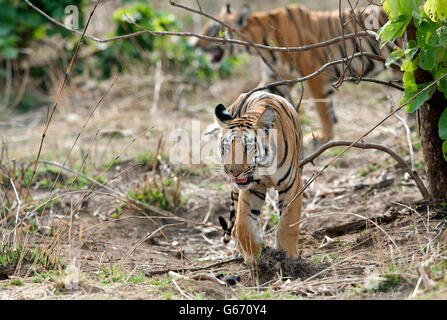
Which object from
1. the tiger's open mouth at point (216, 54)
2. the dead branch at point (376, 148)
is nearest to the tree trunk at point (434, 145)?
the dead branch at point (376, 148)

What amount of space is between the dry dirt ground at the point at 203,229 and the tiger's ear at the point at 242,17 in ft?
4.94

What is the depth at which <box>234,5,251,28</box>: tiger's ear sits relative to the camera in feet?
27.6

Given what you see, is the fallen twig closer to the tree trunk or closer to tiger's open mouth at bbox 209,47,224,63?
the tree trunk

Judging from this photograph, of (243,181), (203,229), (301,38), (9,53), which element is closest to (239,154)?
(243,181)

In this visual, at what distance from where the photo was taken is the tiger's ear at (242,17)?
8.41m

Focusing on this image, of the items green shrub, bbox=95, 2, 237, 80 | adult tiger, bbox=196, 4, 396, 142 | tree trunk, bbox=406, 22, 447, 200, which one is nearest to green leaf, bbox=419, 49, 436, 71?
tree trunk, bbox=406, 22, 447, 200

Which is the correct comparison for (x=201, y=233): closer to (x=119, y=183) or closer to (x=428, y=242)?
(x=119, y=183)

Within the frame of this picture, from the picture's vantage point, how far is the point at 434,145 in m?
4.28

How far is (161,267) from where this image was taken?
13.9ft

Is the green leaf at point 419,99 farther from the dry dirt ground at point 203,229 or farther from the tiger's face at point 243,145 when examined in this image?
the tiger's face at point 243,145

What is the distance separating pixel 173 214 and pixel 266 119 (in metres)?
2.16

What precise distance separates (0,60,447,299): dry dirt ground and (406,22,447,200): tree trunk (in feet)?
0.56
